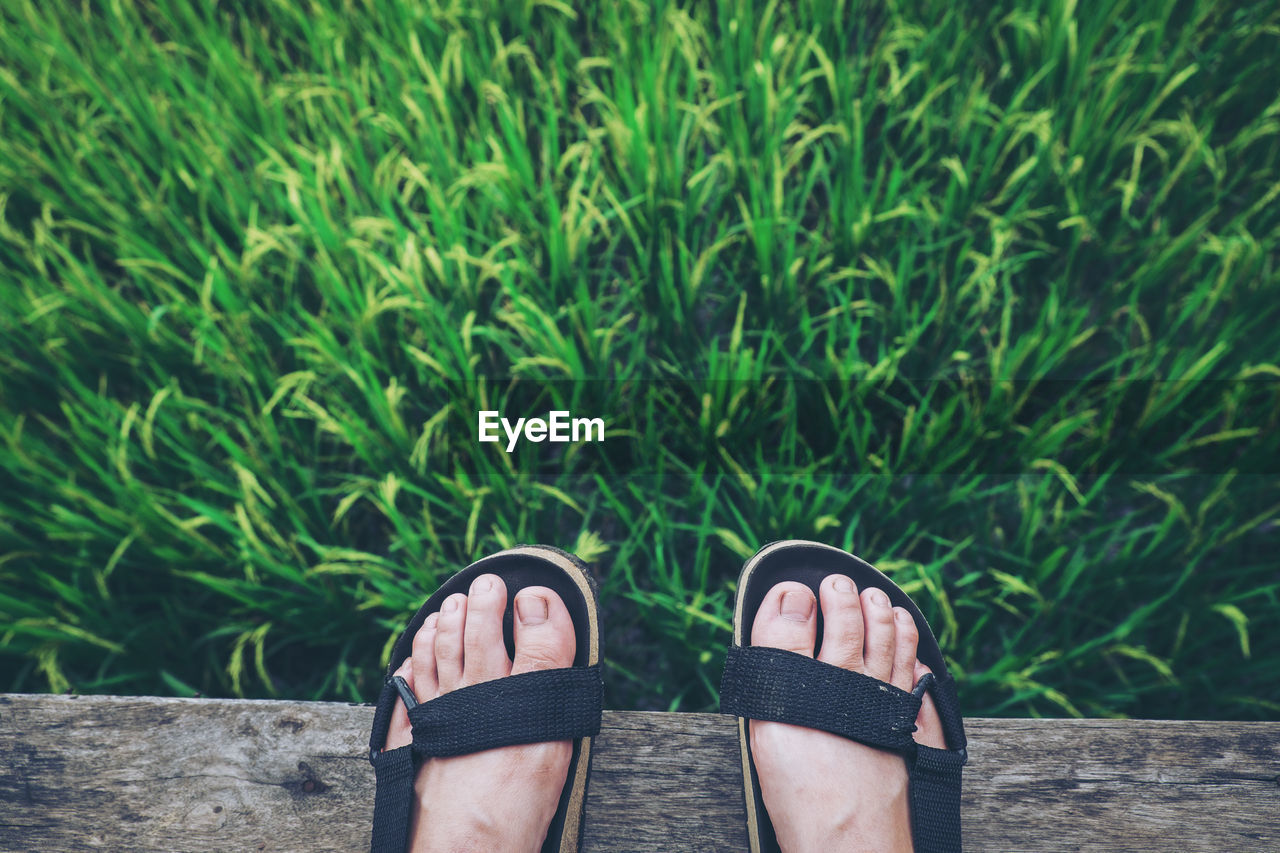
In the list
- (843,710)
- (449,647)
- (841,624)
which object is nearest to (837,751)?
(843,710)

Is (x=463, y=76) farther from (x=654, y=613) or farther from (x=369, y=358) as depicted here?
(x=654, y=613)

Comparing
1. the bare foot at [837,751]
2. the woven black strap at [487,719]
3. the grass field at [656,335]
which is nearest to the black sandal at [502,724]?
the woven black strap at [487,719]

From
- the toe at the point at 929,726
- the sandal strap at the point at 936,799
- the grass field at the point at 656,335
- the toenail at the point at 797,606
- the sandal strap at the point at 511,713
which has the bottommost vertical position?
the sandal strap at the point at 936,799

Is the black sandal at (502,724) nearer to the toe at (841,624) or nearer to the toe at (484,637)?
the toe at (484,637)

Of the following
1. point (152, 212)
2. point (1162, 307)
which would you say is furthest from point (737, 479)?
point (152, 212)

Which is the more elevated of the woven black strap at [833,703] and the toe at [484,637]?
the toe at [484,637]

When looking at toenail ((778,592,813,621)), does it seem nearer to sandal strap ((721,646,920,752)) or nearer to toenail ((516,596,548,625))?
sandal strap ((721,646,920,752))
